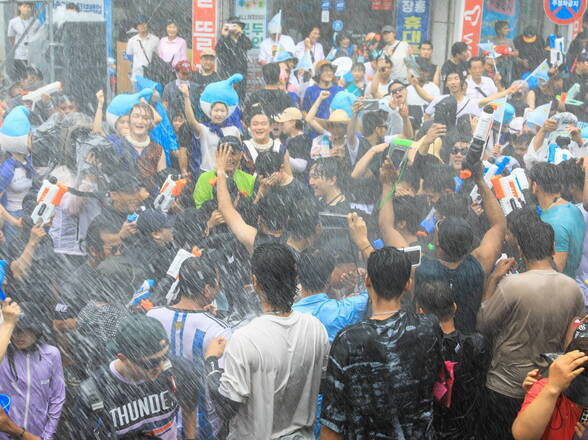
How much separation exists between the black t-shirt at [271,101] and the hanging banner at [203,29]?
4.46 m

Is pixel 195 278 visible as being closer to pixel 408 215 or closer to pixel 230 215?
pixel 230 215

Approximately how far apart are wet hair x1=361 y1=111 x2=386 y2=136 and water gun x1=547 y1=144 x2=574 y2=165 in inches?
68.2

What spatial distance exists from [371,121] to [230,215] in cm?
289

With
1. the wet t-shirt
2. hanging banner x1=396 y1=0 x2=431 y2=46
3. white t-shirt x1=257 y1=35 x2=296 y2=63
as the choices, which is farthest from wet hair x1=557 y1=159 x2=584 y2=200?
hanging banner x1=396 y1=0 x2=431 y2=46

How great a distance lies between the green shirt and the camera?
6191 mm

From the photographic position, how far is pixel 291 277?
3.45 meters

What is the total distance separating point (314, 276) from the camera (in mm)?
4031

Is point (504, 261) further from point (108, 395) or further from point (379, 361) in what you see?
point (108, 395)

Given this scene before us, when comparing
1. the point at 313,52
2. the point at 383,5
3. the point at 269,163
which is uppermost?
the point at 383,5

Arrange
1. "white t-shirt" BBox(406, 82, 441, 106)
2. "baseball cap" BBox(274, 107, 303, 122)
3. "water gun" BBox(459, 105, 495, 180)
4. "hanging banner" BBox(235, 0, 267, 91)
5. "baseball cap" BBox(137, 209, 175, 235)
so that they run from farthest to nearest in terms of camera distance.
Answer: "hanging banner" BBox(235, 0, 267, 91) → "white t-shirt" BBox(406, 82, 441, 106) → "baseball cap" BBox(274, 107, 303, 122) → "baseball cap" BBox(137, 209, 175, 235) → "water gun" BBox(459, 105, 495, 180)

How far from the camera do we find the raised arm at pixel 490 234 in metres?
4.70

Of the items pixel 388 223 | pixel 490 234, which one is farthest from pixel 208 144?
pixel 490 234

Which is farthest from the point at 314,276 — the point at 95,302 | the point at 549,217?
the point at 549,217

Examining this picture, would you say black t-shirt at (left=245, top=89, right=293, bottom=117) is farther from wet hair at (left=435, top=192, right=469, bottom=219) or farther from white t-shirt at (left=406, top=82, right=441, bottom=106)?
wet hair at (left=435, top=192, right=469, bottom=219)
